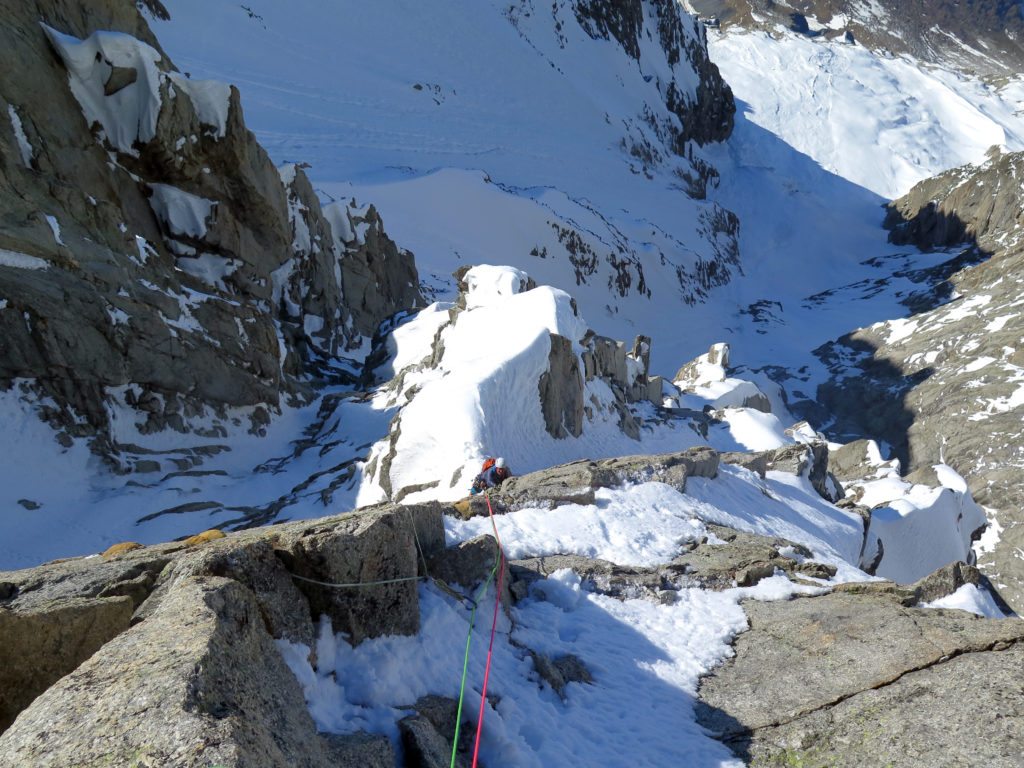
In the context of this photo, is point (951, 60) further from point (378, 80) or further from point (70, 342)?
point (70, 342)

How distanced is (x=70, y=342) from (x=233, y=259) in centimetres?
753

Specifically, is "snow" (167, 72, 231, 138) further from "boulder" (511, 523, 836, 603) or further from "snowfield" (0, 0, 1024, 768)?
"boulder" (511, 523, 836, 603)

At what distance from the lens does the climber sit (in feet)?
37.6

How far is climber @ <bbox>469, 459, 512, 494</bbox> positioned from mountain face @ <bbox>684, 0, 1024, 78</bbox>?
13572 centimetres

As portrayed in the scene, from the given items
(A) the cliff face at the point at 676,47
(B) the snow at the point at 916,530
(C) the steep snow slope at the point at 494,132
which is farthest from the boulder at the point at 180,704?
(A) the cliff face at the point at 676,47

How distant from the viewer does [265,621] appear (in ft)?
13.7

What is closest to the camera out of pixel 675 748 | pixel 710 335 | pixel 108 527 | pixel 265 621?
pixel 265 621

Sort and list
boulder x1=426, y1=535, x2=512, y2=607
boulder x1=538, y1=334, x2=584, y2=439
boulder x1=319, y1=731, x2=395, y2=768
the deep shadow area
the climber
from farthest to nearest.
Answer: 1. the deep shadow area
2. boulder x1=538, y1=334, x2=584, y2=439
3. the climber
4. boulder x1=426, y1=535, x2=512, y2=607
5. boulder x1=319, y1=731, x2=395, y2=768

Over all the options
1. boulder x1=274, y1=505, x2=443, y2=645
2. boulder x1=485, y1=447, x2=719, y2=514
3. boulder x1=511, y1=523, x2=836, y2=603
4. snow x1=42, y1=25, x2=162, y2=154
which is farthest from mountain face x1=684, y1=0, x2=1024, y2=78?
boulder x1=274, y1=505, x2=443, y2=645

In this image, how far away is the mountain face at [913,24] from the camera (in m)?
125

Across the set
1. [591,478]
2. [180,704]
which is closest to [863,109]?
[591,478]

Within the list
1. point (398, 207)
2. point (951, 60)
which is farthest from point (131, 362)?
point (951, 60)

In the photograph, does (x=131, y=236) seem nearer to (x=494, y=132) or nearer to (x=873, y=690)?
(x=873, y=690)

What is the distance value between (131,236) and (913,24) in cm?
17987
